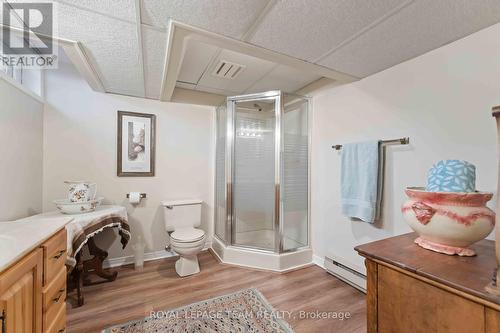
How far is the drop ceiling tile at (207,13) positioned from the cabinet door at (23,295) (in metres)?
1.34

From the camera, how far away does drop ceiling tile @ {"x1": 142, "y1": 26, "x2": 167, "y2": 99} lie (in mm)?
1370

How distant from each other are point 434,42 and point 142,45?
2.06 meters

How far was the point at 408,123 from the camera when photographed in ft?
5.51

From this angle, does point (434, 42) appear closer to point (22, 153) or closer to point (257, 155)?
point (257, 155)

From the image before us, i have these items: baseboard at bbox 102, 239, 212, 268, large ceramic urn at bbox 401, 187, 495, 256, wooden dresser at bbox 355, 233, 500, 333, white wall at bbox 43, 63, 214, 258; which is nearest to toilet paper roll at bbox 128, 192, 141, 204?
white wall at bbox 43, 63, 214, 258

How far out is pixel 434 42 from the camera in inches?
56.2

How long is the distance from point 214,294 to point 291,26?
2203 mm

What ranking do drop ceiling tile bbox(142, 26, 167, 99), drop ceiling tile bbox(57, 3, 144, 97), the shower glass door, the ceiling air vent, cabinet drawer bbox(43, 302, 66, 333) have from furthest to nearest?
the shower glass door < the ceiling air vent < drop ceiling tile bbox(142, 26, 167, 99) < drop ceiling tile bbox(57, 3, 144, 97) < cabinet drawer bbox(43, 302, 66, 333)

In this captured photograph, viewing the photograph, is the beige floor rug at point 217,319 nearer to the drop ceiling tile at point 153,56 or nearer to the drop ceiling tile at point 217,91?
the drop ceiling tile at point 153,56

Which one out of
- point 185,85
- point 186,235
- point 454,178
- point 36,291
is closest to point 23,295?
point 36,291

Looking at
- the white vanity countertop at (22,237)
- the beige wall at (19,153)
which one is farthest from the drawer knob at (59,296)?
the beige wall at (19,153)

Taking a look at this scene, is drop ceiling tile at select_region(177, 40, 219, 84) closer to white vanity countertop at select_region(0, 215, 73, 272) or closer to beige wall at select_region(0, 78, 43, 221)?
beige wall at select_region(0, 78, 43, 221)

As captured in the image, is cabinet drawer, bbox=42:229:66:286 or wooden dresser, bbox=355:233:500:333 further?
cabinet drawer, bbox=42:229:66:286

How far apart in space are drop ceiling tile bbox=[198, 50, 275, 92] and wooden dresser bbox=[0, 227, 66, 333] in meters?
1.83
